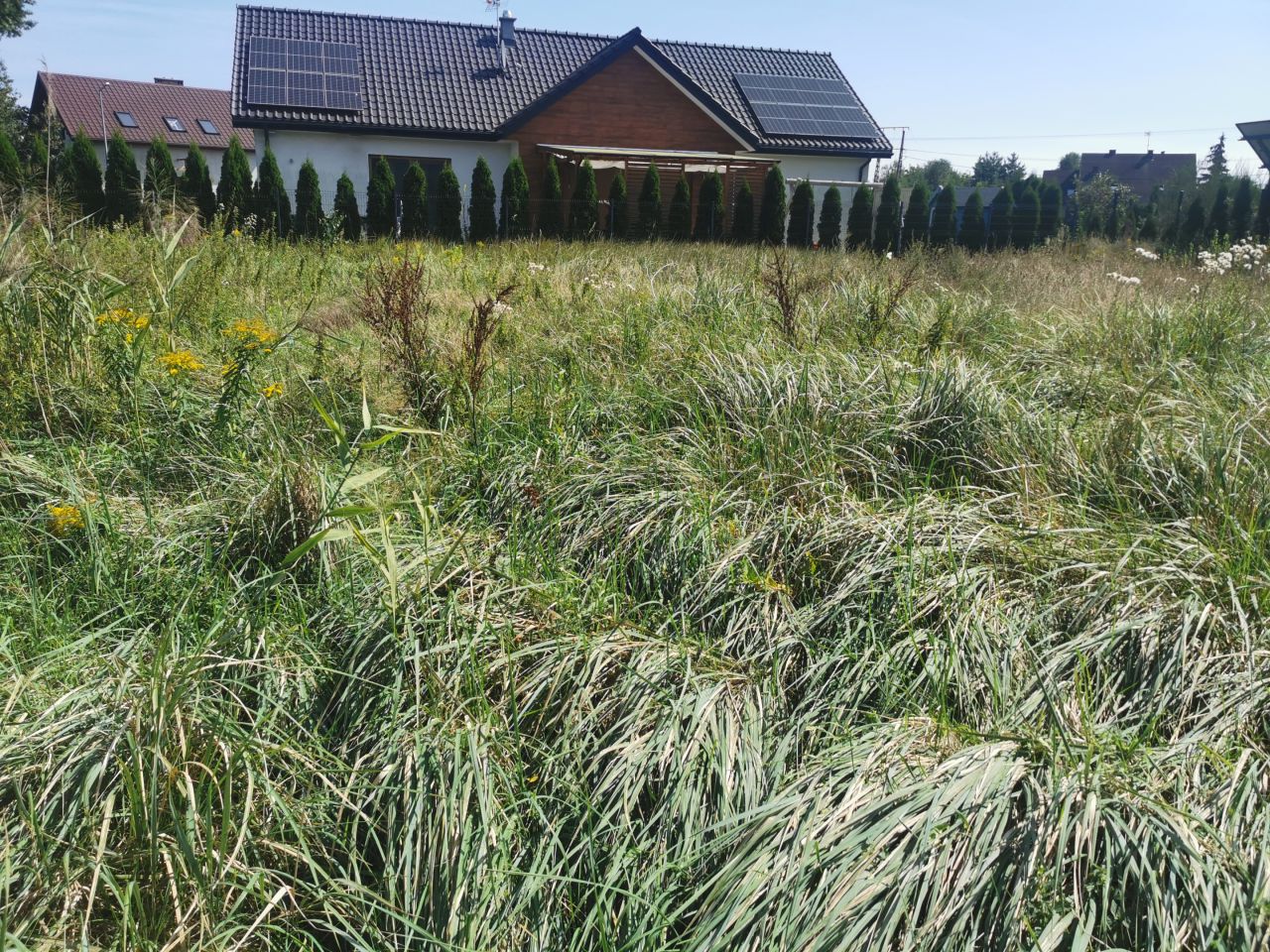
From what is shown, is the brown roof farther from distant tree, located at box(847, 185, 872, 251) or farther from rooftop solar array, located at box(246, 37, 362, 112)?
distant tree, located at box(847, 185, 872, 251)

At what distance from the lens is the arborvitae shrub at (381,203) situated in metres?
16.1

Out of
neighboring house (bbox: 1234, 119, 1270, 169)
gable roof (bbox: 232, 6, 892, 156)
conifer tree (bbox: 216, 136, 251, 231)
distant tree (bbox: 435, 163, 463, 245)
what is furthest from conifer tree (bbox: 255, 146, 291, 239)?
neighboring house (bbox: 1234, 119, 1270, 169)

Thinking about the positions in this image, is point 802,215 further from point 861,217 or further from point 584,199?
point 584,199

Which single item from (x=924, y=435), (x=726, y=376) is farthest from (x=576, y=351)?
(x=924, y=435)

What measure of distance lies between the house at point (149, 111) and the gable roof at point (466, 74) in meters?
16.9

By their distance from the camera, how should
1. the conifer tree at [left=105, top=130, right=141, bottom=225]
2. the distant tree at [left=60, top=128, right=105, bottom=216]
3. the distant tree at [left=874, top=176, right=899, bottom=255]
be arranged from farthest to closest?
the distant tree at [left=874, top=176, right=899, bottom=255] → the conifer tree at [left=105, top=130, right=141, bottom=225] → the distant tree at [left=60, top=128, right=105, bottom=216]

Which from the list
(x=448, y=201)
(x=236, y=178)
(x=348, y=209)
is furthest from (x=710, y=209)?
(x=236, y=178)

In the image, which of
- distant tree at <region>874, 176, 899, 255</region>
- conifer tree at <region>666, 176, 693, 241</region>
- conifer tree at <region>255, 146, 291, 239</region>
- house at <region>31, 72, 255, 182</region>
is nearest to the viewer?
conifer tree at <region>255, 146, 291, 239</region>

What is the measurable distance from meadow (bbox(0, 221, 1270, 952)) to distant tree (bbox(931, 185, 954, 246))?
1485 cm

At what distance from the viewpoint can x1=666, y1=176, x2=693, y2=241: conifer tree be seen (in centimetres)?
1752

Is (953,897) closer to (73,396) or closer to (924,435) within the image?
(924,435)

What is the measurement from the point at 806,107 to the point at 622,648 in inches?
888

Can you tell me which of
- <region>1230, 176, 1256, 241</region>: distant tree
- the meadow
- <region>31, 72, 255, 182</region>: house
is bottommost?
the meadow

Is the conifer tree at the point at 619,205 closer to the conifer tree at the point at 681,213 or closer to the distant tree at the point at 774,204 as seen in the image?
the conifer tree at the point at 681,213
